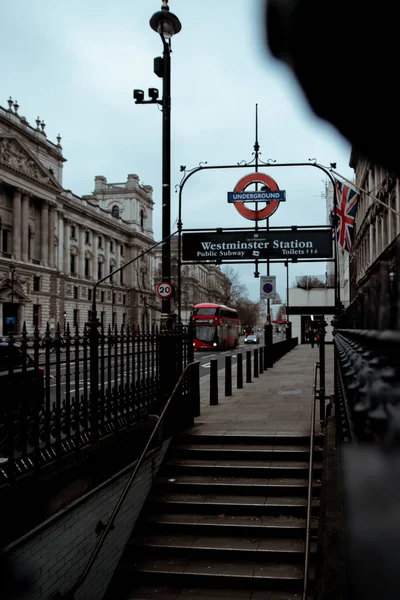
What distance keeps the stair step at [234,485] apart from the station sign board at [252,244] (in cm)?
631

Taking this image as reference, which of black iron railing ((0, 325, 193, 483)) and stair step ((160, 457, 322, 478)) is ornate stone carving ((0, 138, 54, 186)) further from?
stair step ((160, 457, 322, 478))

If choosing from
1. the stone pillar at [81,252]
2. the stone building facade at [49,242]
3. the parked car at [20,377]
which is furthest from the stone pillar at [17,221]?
the parked car at [20,377]

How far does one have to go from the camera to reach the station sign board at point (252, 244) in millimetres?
12820

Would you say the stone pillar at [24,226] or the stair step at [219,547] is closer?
the stair step at [219,547]

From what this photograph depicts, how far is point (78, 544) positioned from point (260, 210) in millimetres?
9308

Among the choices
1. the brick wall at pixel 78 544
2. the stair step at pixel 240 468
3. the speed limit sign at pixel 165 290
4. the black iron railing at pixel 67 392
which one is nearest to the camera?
the brick wall at pixel 78 544

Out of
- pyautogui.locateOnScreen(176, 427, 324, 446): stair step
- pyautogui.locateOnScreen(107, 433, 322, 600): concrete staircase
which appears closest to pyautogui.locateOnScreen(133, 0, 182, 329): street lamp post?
pyautogui.locateOnScreen(176, 427, 324, 446): stair step

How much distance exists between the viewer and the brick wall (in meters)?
4.62

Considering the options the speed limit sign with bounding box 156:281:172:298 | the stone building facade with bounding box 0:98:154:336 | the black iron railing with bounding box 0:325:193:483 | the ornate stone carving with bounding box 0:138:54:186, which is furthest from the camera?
the stone building facade with bounding box 0:98:154:336

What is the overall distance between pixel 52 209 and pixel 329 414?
74087 mm

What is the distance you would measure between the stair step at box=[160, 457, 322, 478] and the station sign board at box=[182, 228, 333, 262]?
19.4 ft

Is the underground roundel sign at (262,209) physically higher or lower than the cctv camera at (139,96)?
lower

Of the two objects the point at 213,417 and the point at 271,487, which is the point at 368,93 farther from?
the point at 213,417

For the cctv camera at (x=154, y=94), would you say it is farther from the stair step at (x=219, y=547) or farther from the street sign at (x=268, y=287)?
the street sign at (x=268, y=287)
